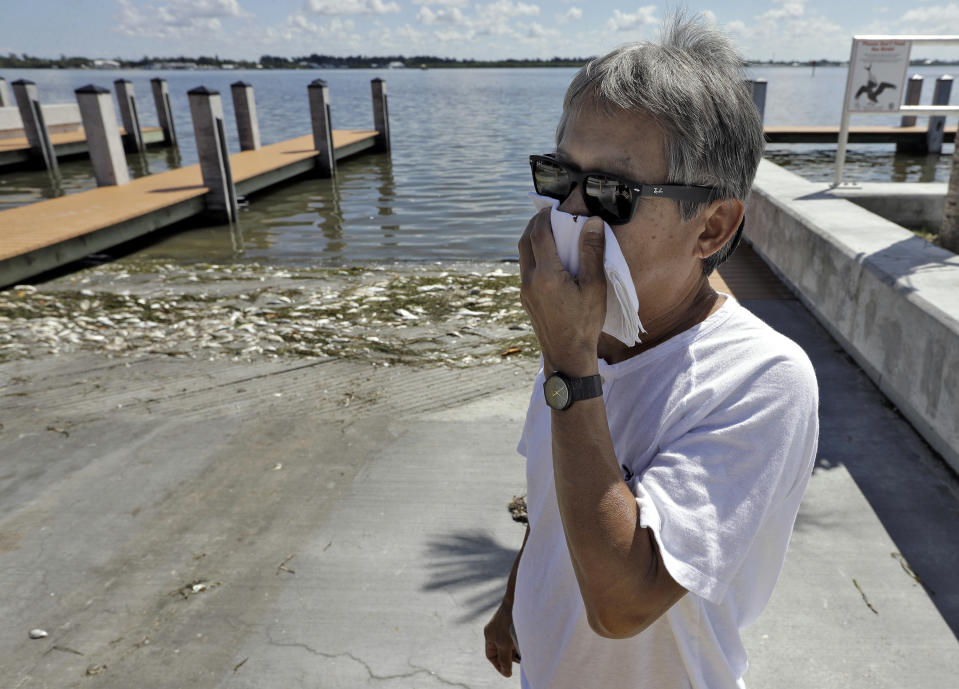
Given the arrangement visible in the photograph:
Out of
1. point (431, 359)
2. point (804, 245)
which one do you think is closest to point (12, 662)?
point (431, 359)

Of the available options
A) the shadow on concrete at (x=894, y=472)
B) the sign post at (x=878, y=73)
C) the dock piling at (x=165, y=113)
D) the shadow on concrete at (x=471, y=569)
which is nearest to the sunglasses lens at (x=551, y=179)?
the shadow on concrete at (x=471, y=569)

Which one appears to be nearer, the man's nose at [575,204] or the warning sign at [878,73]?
the man's nose at [575,204]

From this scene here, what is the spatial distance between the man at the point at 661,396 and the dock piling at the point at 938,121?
24.0 meters

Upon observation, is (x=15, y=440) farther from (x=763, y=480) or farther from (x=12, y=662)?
(x=763, y=480)

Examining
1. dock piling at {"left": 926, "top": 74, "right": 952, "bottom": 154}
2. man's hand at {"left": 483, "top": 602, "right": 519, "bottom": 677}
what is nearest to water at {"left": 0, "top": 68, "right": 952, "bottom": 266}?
dock piling at {"left": 926, "top": 74, "right": 952, "bottom": 154}

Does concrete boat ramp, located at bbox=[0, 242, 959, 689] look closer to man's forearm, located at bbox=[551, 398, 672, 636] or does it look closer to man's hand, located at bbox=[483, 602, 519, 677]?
man's hand, located at bbox=[483, 602, 519, 677]

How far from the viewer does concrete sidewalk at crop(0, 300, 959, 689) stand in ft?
8.80

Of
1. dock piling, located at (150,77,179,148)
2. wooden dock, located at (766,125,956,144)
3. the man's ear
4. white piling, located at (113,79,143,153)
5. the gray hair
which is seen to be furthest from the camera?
dock piling, located at (150,77,179,148)

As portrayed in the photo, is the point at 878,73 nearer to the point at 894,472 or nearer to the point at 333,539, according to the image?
the point at 894,472

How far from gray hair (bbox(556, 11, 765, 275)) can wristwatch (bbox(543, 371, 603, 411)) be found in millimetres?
368

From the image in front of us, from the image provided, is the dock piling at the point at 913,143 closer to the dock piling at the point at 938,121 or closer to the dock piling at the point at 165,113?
the dock piling at the point at 938,121

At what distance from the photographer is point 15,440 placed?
439 cm

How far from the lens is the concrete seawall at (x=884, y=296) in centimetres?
373

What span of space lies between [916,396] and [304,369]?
4.28 meters
